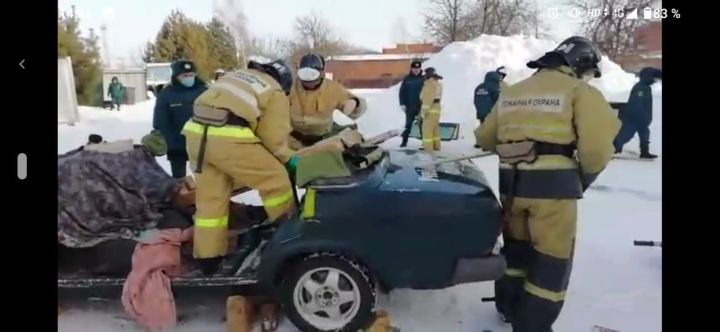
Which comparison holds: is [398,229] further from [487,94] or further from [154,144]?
[487,94]

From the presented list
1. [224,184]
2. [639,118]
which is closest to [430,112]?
[639,118]

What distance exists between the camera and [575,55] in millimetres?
2840

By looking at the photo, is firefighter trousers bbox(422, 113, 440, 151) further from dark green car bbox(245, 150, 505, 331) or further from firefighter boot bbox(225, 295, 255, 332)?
firefighter boot bbox(225, 295, 255, 332)

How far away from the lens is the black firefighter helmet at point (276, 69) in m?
3.24

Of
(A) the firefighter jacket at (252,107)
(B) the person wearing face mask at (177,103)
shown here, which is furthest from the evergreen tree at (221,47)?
(A) the firefighter jacket at (252,107)

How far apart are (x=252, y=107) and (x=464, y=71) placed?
48.7ft

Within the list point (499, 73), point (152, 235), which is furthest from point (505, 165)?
point (499, 73)

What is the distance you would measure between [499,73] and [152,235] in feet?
28.6

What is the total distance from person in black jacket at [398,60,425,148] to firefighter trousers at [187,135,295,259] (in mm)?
7346

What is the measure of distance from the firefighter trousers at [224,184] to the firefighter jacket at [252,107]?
5 cm
